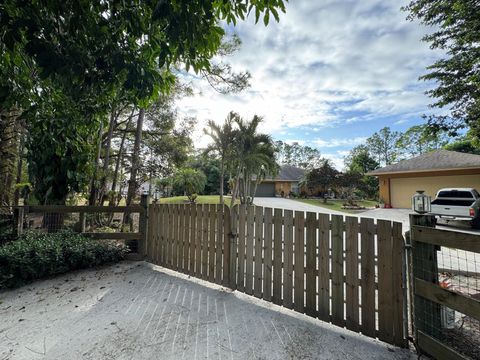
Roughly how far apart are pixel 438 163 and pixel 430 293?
18.0m

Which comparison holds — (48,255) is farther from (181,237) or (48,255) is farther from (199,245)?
(199,245)

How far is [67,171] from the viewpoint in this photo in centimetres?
569

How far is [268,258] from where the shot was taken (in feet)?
9.89

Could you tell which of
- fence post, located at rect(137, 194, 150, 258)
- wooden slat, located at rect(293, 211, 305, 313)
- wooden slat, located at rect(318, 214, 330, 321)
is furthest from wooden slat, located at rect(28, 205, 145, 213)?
wooden slat, located at rect(318, 214, 330, 321)

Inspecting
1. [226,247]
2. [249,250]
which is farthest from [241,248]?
[226,247]

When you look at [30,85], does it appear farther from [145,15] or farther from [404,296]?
[404,296]

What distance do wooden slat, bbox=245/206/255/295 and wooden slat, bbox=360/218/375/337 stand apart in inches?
54.0

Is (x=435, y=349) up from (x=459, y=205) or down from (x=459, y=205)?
down

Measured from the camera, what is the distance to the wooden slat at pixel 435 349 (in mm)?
1791

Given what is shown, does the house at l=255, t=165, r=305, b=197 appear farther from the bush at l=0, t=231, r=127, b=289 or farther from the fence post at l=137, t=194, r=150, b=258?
the bush at l=0, t=231, r=127, b=289

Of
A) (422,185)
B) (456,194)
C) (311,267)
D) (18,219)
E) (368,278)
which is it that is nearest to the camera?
(368,278)

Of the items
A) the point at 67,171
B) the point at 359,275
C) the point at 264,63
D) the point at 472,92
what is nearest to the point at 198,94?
the point at 264,63

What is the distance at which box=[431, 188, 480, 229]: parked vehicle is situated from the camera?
870cm

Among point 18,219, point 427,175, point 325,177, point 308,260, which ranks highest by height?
point 325,177
